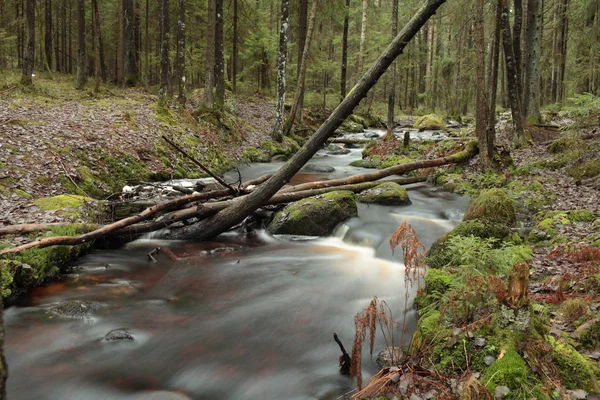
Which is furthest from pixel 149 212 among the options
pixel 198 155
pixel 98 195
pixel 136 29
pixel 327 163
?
pixel 136 29

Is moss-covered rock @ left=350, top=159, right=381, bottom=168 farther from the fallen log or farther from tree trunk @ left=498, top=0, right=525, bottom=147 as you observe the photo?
tree trunk @ left=498, top=0, right=525, bottom=147

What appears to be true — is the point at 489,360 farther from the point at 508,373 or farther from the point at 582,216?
the point at 582,216

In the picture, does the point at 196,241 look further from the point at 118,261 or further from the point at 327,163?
the point at 327,163

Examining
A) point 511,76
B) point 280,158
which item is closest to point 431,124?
point 511,76

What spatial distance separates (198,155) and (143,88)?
12.5 metres

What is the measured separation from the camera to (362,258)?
28.0 feet

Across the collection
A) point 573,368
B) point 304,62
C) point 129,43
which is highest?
point 129,43

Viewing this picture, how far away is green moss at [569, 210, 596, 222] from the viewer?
23.8 feet

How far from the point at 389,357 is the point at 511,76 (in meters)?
12.7

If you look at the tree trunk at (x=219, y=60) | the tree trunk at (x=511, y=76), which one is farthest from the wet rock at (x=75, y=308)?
the tree trunk at (x=219, y=60)

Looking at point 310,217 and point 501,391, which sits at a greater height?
point 310,217

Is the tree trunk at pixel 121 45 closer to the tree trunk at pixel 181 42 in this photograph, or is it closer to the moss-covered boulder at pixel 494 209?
the tree trunk at pixel 181 42

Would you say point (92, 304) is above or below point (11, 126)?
below

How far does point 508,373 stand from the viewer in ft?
10.5
